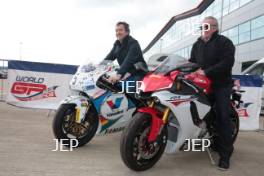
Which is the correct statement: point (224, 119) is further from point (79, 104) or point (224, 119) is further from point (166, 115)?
point (79, 104)

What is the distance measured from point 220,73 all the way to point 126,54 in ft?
5.21

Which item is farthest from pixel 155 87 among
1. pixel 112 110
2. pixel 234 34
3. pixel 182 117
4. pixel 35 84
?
pixel 234 34

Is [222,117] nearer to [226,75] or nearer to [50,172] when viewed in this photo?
[226,75]

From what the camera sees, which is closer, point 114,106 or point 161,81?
point 161,81

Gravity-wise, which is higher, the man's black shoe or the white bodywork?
the white bodywork

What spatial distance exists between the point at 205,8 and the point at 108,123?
45139 millimetres

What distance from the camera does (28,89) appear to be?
8320 millimetres

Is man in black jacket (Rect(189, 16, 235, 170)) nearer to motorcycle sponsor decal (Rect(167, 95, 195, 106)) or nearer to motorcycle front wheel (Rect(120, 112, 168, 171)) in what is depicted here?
motorcycle sponsor decal (Rect(167, 95, 195, 106))

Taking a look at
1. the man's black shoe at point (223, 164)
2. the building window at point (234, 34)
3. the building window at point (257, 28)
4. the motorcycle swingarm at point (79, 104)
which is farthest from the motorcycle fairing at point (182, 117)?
the building window at point (234, 34)

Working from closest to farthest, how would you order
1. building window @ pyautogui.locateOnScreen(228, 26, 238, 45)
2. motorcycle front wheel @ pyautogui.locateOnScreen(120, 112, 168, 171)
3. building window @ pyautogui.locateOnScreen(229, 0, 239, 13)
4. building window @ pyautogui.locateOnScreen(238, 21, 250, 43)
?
1. motorcycle front wheel @ pyautogui.locateOnScreen(120, 112, 168, 171)
2. building window @ pyautogui.locateOnScreen(238, 21, 250, 43)
3. building window @ pyautogui.locateOnScreen(228, 26, 238, 45)
4. building window @ pyautogui.locateOnScreen(229, 0, 239, 13)

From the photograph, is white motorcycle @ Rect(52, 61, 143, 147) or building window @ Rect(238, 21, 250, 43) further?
building window @ Rect(238, 21, 250, 43)

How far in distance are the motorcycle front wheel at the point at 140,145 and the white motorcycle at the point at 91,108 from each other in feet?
3.47

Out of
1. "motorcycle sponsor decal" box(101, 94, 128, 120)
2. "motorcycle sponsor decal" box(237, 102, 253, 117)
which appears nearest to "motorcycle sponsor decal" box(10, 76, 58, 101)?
"motorcycle sponsor decal" box(101, 94, 128, 120)

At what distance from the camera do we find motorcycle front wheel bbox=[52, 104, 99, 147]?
15.1 ft
